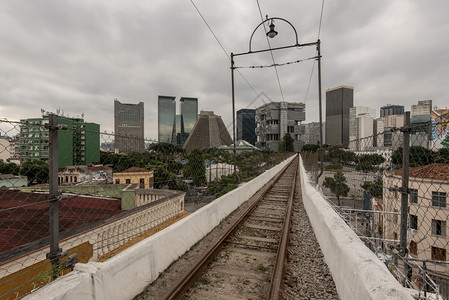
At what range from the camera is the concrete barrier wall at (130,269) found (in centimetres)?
187

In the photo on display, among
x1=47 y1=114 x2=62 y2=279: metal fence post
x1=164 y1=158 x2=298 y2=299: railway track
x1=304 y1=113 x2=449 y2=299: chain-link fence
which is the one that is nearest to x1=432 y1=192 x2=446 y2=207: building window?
x1=304 y1=113 x2=449 y2=299: chain-link fence

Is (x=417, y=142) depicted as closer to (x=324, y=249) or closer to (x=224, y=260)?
(x=324, y=249)

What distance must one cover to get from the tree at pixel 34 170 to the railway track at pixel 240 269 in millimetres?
1947

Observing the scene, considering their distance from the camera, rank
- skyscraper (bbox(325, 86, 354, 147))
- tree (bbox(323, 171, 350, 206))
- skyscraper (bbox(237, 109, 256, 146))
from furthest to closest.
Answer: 1. skyscraper (bbox(325, 86, 354, 147))
2. skyscraper (bbox(237, 109, 256, 146))
3. tree (bbox(323, 171, 350, 206))

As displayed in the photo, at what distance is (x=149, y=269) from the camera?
2.80m

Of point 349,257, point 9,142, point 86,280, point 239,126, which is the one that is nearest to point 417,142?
point 349,257

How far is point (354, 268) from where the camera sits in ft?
7.21

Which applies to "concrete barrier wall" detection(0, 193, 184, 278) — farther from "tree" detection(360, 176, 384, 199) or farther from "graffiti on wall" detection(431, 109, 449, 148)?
"graffiti on wall" detection(431, 109, 449, 148)

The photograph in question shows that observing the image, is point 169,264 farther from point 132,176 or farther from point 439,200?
point 439,200

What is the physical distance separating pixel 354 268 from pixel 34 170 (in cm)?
358

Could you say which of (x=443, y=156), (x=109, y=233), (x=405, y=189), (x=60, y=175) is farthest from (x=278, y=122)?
(x=60, y=175)

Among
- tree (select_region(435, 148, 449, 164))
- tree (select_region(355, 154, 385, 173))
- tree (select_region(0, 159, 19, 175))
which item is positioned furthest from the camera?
tree (select_region(355, 154, 385, 173))

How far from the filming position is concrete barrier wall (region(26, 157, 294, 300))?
1869 mm

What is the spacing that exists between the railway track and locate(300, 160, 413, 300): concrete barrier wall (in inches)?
28.3
